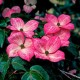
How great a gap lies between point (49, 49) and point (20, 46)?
96mm

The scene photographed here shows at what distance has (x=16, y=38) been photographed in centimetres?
92

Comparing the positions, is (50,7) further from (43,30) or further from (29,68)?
(29,68)

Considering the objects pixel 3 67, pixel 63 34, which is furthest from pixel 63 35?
pixel 3 67

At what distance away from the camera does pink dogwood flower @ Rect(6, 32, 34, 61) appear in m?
0.89

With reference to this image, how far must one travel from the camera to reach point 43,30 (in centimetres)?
102

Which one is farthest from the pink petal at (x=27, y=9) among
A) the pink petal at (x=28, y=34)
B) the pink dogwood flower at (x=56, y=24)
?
the pink petal at (x=28, y=34)

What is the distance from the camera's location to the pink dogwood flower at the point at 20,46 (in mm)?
887

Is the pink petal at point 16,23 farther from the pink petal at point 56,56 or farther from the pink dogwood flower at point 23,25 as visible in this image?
the pink petal at point 56,56

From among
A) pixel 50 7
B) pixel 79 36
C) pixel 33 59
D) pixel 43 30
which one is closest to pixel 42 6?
pixel 50 7

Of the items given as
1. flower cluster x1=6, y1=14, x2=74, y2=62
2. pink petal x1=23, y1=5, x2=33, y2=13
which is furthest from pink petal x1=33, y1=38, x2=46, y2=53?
pink petal x1=23, y1=5, x2=33, y2=13

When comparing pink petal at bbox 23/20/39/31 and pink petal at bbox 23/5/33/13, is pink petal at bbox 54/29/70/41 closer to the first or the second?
pink petal at bbox 23/20/39/31

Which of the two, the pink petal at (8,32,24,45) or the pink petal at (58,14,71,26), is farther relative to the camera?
the pink petal at (58,14,71,26)

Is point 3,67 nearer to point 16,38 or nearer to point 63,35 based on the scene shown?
point 16,38

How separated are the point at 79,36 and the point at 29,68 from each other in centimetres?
110
